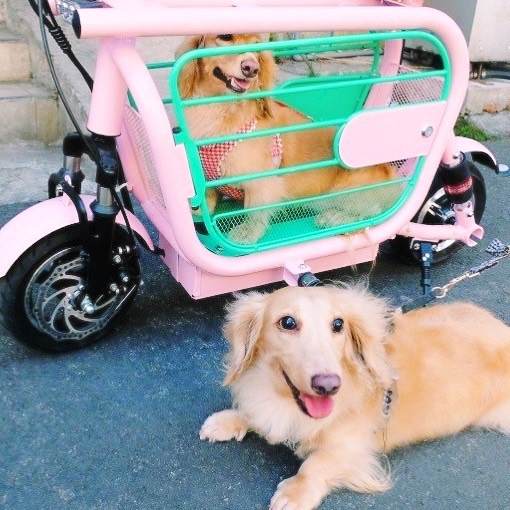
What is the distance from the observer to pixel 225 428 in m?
1.90

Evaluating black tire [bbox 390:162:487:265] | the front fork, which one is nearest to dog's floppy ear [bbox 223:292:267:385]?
the front fork

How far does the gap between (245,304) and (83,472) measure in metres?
0.66

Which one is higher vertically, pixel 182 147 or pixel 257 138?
pixel 182 147

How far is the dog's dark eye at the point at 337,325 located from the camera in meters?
1.65

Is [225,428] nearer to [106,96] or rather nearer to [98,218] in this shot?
[98,218]

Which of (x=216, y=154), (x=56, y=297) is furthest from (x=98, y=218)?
(x=216, y=154)

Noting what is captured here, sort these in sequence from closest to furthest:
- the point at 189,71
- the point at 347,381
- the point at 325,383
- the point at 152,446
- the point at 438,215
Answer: the point at 325,383 → the point at 347,381 → the point at 152,446 → the point at 189,71 → the point at 438,215

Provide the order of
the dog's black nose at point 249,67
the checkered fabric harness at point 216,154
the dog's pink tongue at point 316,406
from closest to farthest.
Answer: the dog's pink tongue at point 316,406 < the dog's black nose at point 249,67 < the checkered fabric harness at point 216,154

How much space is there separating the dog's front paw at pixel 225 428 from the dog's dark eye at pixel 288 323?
43 cm

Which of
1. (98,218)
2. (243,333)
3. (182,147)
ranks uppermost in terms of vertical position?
(182,147)

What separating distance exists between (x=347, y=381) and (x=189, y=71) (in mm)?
1152

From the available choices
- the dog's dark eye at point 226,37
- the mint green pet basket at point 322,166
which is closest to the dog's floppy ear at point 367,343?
the mint green pet basket at point 322,166

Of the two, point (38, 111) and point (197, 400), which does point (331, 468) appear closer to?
point (197, 400)

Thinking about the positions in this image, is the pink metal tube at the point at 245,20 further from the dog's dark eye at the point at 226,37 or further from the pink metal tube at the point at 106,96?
the dog's dark eye at the point at 226,37
